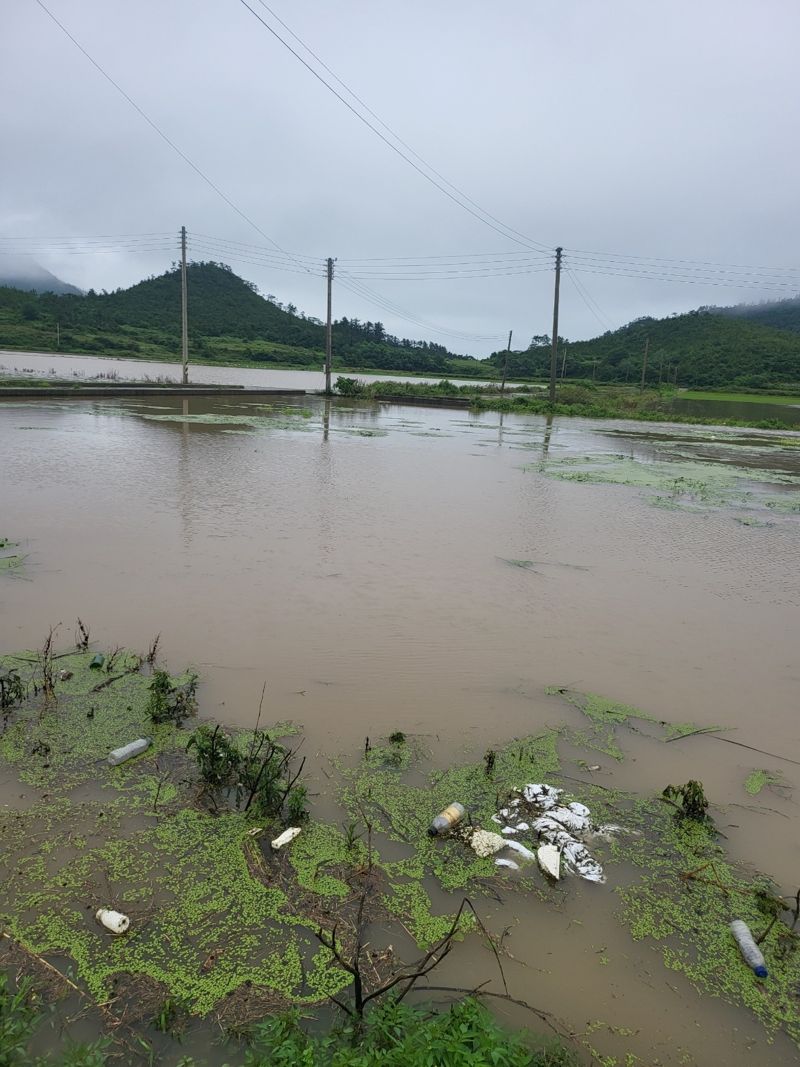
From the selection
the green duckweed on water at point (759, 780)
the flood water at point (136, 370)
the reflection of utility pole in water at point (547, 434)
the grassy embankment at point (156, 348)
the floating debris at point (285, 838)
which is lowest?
the green duckweed on water at point (759, 780)

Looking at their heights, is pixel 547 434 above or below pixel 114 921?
above

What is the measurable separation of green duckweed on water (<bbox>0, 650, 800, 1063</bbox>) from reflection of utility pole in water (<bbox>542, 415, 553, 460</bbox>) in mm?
14025

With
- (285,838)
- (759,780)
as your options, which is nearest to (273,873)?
(285,838)

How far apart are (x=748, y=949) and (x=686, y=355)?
73030mm

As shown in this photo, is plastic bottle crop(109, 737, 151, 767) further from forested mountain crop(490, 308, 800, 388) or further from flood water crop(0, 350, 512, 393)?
forested mountain crop(490, 308, 800, 388)

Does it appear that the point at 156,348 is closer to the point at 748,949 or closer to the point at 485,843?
the point at 485,843

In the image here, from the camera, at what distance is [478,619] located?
5379 mm

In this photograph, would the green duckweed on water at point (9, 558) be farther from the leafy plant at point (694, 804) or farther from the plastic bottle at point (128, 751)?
the leafy plant at point (694, 804)

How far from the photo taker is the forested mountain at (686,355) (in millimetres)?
60406

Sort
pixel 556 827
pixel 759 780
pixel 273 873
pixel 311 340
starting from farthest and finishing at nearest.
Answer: pixel 311 340 < pixel 759 780 < pixel 556 827 < pixel 273 873

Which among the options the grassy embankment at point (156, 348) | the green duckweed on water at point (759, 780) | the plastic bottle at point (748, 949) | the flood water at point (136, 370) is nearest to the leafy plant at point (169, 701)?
the plastic bottle at point (748, 949)

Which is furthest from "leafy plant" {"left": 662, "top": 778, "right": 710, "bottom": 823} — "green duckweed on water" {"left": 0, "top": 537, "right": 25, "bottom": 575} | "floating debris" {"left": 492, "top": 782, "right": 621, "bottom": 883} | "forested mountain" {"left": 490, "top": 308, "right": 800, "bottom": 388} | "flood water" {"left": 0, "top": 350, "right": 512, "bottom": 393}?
"forested mountain" {"left": 490, "top": 308, "right": 800, "bottom": 388}

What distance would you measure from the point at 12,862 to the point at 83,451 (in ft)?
36.8

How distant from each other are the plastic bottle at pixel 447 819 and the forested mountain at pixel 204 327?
52.3 metres
